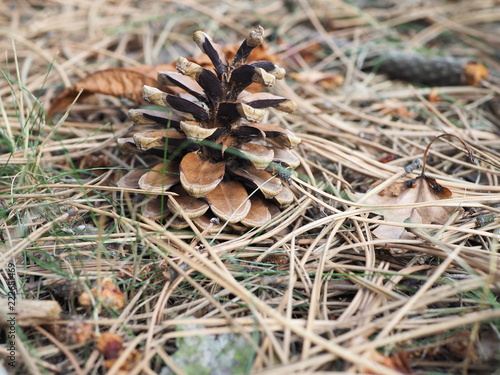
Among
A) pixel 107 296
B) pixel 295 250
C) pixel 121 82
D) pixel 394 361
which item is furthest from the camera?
pixel 121 82

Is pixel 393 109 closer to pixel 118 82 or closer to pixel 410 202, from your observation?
pixel 410 202

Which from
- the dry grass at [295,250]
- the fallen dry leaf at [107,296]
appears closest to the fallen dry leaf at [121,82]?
the dry grass at [295,250]

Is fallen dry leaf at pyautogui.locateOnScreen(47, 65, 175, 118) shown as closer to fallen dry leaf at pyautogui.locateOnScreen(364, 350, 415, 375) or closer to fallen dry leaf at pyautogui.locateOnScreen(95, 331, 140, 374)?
fallen dry leaf at pyautogui.locateOnScreen(95, 331, 140, 374)

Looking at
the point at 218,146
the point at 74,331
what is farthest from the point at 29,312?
the point at 218,146

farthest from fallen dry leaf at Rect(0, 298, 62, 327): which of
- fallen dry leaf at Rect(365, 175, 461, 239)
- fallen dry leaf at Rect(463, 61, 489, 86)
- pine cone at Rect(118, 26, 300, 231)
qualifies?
fallen dry leaf at Rect(463, 61, 489, 86)

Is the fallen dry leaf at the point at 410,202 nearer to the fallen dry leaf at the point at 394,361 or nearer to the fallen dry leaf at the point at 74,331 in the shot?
the fallen dry leaf at the point at 394,361

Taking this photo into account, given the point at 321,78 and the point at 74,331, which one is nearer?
the point at 74,331

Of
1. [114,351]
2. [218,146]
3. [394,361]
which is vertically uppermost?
[218,146]
